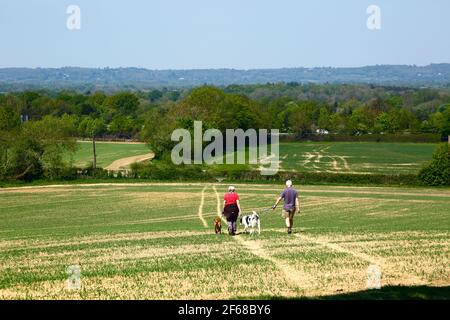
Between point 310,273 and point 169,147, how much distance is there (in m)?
77.4

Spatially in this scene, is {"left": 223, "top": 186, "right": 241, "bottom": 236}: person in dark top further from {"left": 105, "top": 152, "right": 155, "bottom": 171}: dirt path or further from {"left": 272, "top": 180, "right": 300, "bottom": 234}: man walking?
{"left": 105, "top": 152, "right": 155, "bottom": 171}: dirt path

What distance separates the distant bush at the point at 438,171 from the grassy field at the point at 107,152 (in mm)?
45479

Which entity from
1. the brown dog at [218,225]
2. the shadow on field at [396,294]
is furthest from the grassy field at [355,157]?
the shadow on field at [396,294]

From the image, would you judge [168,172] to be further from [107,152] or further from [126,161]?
[107,152]

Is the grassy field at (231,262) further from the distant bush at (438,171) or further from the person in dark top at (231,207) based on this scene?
the distant bush at (438,171)

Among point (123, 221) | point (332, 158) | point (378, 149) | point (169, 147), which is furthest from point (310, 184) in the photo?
point (378, 149)

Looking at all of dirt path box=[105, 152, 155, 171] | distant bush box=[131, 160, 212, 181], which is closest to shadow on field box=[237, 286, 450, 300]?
distant bush box=[131, 160, 212, 181]

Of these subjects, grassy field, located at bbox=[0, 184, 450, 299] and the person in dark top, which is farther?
the person in dark top

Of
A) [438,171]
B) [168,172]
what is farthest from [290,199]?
[168,172]

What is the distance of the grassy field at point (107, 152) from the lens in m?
113

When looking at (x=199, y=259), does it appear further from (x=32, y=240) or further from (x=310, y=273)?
(x=32, y=240)

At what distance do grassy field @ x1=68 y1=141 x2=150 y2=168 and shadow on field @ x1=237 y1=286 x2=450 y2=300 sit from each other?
3548 inches

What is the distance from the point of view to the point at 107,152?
130625 mm

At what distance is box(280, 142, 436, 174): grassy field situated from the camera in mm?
99562
